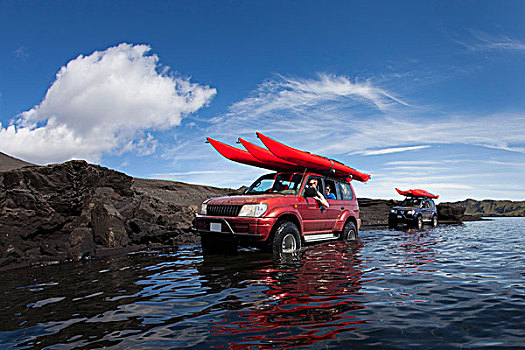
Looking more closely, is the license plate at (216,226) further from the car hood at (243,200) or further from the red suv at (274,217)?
the car hood at (243,200)

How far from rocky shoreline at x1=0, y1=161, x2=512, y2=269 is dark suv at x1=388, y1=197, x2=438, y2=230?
12451 mm

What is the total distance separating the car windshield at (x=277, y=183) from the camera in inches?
330

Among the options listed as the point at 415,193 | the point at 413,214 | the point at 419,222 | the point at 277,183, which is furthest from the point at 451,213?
the point at 277,183

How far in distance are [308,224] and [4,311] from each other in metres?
5.96

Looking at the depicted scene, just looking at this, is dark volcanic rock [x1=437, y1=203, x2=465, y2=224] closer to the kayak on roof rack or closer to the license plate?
the kayak on roof rack

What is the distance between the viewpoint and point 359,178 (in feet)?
37.4

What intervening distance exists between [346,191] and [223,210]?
4623 millimetres

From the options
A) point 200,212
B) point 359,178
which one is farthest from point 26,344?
point 359,178

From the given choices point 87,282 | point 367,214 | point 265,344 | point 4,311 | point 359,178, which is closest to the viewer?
point 265,344

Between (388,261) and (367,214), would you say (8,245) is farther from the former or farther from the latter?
(367,214)

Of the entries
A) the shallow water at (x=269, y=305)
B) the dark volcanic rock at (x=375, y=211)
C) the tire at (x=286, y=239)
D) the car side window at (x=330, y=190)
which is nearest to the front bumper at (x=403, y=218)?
the dark volcanic rock at (x=375, y=211)

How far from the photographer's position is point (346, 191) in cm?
1034

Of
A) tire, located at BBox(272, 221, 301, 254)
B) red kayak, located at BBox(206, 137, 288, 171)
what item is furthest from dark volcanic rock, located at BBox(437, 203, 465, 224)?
tire, located at BBox(272, 221, 301, 254)

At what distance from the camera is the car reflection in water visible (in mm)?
2925
